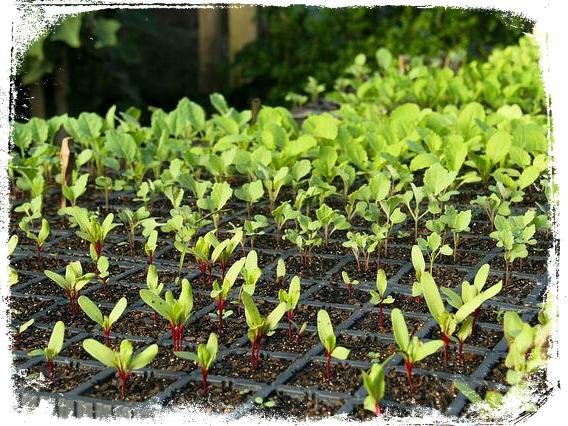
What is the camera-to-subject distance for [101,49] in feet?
22.1

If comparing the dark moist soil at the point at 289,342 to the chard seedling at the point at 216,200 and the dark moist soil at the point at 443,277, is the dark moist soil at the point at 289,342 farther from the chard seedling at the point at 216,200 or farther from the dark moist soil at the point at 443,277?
the chard seedling at the point at 216,200

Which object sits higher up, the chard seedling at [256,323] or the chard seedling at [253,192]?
the chard seedling at [253,192]

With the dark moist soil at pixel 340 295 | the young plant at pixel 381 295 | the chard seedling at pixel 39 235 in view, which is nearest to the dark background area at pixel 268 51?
the chard seedling at pixel 39 235

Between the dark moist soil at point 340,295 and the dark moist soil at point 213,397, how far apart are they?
1.82 ft

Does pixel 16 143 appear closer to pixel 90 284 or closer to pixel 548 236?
pixel 90 284

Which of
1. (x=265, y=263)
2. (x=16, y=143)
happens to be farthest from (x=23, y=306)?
(x=16, y=143)

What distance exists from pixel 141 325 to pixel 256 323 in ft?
1.35

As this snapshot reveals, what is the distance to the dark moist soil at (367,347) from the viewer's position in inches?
78.4

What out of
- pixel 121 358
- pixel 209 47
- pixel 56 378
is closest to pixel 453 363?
pixel 121 358

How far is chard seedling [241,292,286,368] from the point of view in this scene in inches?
76.3

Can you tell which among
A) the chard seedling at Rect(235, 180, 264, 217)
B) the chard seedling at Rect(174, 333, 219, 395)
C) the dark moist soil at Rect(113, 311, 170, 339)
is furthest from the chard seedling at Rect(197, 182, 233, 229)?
the chard seedling at Rect(174, 333, 219, 395)

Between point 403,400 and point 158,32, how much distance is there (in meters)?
7.14

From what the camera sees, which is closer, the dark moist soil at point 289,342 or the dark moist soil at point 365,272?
the dark moist soil at point 289,342

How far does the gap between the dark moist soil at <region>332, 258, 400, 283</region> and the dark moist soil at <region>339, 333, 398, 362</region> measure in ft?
1.25
